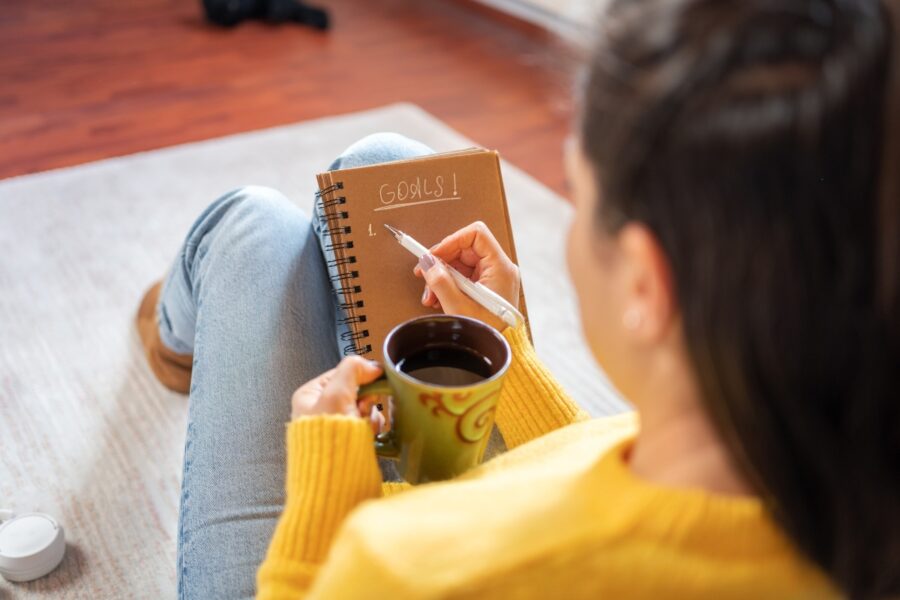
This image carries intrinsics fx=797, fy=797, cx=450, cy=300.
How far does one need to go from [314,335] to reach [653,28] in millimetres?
566

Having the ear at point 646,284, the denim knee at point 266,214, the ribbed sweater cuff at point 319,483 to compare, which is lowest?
the denim knee at point 266,214

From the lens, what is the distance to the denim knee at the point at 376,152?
99 cm

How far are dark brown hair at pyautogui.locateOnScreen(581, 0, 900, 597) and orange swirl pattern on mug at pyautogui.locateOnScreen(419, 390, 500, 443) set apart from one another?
0.19 metres

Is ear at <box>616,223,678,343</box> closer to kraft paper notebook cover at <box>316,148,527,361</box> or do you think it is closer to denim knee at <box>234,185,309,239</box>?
kraft paper notebook cover at <box>316,148,527,361</box>

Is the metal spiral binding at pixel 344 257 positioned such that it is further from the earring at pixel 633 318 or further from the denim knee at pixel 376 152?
the earring at pixel 633 318

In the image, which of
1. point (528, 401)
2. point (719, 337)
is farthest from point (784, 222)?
point (528, 401)

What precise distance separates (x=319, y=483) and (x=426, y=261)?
0.97 feet

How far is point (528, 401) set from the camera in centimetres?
76

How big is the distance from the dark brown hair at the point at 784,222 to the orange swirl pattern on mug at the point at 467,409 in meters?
0.19

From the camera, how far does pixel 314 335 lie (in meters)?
0.86

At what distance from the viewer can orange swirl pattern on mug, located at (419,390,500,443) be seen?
0.54 meters

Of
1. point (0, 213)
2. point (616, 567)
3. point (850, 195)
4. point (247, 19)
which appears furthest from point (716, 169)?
point (247, 19)

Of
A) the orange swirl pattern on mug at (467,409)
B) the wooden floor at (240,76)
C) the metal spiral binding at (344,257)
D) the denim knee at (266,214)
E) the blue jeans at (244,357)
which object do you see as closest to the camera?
the orange swirl pattern on mug at (467,409)

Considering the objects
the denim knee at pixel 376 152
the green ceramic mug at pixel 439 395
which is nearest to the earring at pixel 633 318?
the green ceramic mug at pixel 439 395
